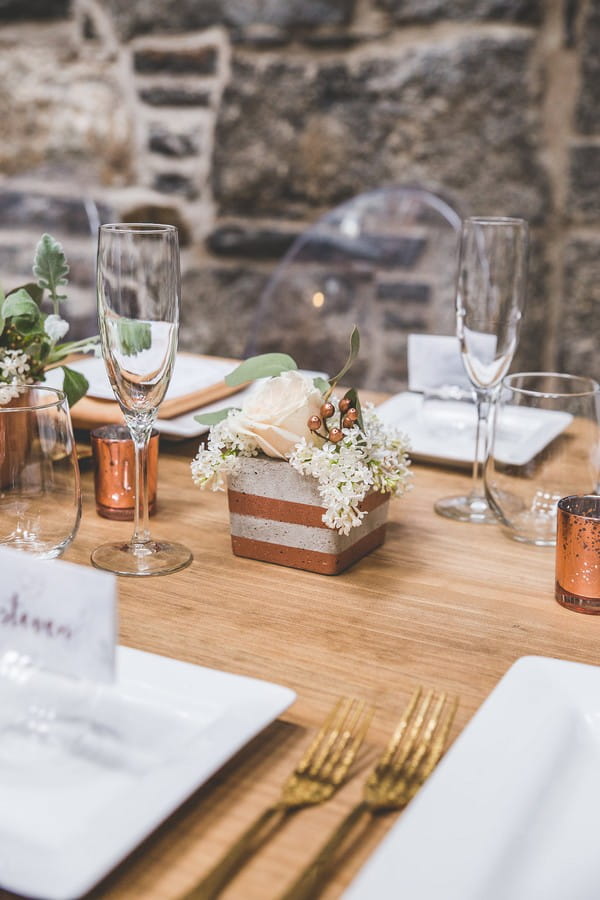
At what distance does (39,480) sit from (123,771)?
0.30 meters

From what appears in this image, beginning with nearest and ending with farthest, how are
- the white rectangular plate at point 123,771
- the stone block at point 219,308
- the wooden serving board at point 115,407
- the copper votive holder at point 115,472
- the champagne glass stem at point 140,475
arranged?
the white rectangular plate at point 123,771 < the champagne glass stem at point 140,475 < the copper votive holder at point 115,472 < the wooden serving board at point 115,407 < the stone block at point 219,308

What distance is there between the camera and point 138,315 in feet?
2.68

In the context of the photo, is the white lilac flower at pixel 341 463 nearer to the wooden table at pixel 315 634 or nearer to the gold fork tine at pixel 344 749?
the wooden table at pixel 315 634

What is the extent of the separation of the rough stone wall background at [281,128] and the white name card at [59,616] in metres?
1.73

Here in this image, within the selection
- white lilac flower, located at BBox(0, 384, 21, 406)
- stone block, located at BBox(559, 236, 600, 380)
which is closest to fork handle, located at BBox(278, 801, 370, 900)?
white lilac flower, located at BBox(0, 384, 21, 406)

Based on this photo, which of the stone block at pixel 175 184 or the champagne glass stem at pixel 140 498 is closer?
the champagne glass stem at pixel 140 498

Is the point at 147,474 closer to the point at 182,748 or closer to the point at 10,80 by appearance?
the point at 182,748

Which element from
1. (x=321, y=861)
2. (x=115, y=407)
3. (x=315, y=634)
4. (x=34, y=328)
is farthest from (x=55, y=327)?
Answer: (x=321, y=861)

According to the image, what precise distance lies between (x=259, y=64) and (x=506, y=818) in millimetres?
2032

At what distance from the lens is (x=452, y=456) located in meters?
1.18

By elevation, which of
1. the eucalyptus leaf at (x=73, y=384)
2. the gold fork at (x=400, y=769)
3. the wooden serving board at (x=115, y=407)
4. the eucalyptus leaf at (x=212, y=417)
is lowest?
the gold fork at (x=400, y=769)

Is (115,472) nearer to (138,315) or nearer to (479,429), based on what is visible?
(138,315)

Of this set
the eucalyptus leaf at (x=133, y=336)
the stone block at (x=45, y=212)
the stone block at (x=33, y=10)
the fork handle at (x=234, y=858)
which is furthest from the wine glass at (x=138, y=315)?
the stone block at (x=33, y=10)

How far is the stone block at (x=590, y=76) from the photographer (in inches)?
76.9
